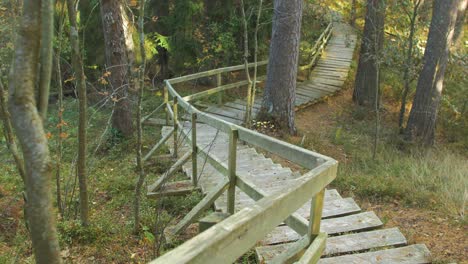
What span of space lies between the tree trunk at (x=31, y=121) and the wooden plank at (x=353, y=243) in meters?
2.09

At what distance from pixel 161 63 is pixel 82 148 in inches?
464

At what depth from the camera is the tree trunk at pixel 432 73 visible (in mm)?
9609

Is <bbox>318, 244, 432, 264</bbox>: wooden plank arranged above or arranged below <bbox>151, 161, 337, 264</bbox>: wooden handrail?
below

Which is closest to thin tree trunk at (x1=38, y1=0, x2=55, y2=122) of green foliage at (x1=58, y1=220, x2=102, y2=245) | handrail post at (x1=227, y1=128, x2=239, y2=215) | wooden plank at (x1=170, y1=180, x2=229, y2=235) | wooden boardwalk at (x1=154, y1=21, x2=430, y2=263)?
wooden boardwalk at (x1=154, y1=21, x2=430, y2=263)

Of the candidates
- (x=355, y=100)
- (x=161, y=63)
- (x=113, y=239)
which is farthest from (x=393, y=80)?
(x=113, y=239)

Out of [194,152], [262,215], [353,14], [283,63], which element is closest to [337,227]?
[194,152]

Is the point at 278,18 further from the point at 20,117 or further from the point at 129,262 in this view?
the point at 20,117

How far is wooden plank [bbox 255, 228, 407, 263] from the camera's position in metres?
3.74

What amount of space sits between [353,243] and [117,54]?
7125mm

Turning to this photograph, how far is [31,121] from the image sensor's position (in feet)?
7.37

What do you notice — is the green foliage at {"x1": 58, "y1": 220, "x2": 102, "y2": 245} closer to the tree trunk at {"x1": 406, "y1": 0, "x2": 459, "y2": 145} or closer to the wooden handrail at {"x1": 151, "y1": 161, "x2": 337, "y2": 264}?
the wooden handrail at {"x1": 151, "y1": 161, "x2": 337, "y2": 264}

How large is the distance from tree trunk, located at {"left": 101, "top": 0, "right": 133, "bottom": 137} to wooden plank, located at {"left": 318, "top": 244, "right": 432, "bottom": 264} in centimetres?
619

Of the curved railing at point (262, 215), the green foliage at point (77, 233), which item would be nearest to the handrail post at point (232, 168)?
the curved railing at point (262, 215)

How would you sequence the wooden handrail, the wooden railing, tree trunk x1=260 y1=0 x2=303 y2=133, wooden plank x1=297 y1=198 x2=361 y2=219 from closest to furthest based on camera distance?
the wooden handrail
wooden plank x1=297 y1=198 x2=361 y2=219
tree trunk x1=260 y1=0 x2=303 y2=133
the wooden railing
